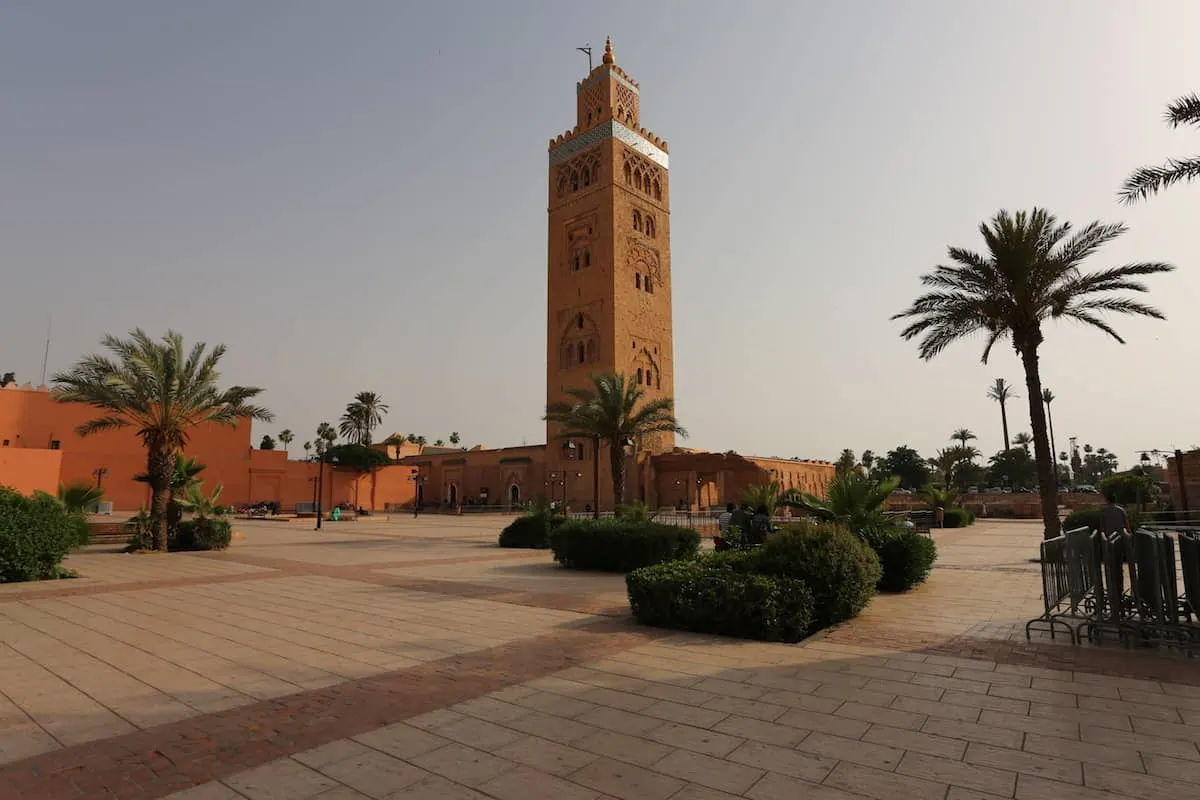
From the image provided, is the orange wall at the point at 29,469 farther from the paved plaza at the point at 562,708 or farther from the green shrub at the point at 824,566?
the green shrub at the point at 824,566

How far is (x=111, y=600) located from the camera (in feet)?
30.0

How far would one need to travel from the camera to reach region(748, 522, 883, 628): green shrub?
7293 mm

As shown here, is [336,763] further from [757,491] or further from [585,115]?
[585,115]

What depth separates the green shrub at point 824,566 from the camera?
7.29 meters

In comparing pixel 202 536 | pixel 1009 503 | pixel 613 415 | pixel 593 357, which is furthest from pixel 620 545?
pixel 1009 503

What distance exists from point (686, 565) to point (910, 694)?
11.5ft

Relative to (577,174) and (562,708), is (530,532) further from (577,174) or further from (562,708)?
(577,174)

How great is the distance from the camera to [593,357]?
47938mm

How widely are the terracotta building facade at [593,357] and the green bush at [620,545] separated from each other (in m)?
29.9

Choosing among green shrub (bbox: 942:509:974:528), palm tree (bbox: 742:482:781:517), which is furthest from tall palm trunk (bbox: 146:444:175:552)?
green shrub (bbox: 942:509:974:528)

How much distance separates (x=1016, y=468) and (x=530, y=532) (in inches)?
2394

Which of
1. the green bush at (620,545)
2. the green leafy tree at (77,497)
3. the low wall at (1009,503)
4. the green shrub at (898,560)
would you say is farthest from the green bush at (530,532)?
the low wall at (1009,503)

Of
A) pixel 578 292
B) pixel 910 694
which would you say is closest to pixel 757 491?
pixel 910 694

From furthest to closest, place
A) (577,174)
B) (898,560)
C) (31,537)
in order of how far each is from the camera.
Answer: (577,174), (31,537), (898,560)
